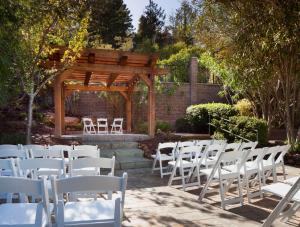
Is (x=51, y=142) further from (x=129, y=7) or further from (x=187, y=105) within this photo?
(x=129, y=7)

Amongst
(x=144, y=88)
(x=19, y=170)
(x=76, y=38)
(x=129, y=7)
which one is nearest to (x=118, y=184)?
(x=19, y=170)

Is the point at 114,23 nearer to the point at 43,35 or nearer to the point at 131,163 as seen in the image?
the point at 43,35

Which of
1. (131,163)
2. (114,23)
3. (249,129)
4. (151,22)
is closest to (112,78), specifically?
(131,163)

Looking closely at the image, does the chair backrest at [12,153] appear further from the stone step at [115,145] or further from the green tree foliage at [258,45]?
the green tree foliage at [258,45]

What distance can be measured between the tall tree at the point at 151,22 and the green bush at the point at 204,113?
17.5m

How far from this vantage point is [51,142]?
30.0ft

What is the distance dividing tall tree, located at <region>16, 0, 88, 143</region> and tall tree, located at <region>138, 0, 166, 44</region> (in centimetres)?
2232

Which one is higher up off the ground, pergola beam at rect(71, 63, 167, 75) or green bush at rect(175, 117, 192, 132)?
pergola beam at rect(71, 63, 167, 75)

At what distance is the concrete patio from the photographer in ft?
13.5

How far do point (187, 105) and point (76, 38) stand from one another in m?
8.49

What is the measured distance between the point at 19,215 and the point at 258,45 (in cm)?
771

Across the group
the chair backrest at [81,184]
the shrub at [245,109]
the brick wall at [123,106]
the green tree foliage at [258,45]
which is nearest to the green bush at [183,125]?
the brick wall at [123,106]

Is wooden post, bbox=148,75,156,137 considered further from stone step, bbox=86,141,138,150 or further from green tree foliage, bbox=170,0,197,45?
green tree foliage, bbox=170,0,197,45

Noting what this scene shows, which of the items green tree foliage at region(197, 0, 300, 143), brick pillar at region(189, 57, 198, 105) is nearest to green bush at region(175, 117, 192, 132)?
brick pillar at region(189, 57, 198, 105)
